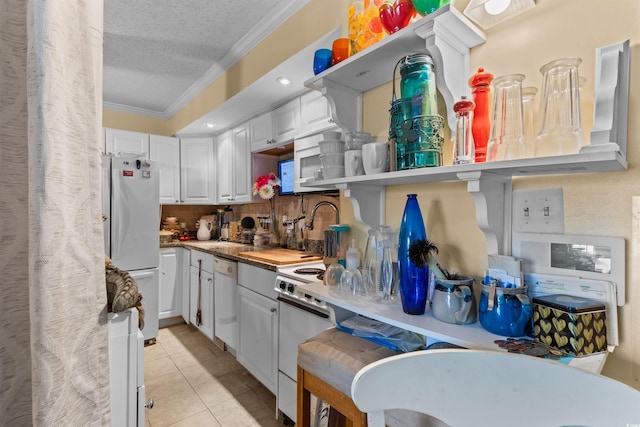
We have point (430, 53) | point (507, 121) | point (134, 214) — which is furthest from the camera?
point (134, 214)

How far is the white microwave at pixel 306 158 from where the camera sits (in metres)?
2.17

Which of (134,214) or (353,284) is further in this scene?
(134,214)

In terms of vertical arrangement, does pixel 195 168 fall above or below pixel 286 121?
below

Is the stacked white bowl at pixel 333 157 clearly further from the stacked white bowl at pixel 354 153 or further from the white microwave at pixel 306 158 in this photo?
the white microwave at pixel 306 158

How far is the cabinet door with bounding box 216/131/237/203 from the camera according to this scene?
337cm

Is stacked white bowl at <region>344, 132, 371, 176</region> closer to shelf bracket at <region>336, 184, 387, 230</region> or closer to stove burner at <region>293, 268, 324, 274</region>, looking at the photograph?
shelf bracket at <region>336, 184, 387, 230</region>

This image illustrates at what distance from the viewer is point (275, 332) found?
1.91m

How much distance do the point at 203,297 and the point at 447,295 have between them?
2575mm

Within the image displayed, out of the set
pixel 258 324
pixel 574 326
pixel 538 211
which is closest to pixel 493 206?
pixel 538 211

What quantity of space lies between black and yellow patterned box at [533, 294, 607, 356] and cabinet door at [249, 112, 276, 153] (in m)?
2.31

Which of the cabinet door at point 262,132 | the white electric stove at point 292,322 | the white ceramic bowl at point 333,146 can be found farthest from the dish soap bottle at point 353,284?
the cabinet door at point 262,132

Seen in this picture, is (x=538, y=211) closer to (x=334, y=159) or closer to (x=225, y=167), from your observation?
(x=334, y=159)

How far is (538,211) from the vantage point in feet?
2.94

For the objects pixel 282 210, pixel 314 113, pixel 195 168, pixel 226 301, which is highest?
pixel 314 113
